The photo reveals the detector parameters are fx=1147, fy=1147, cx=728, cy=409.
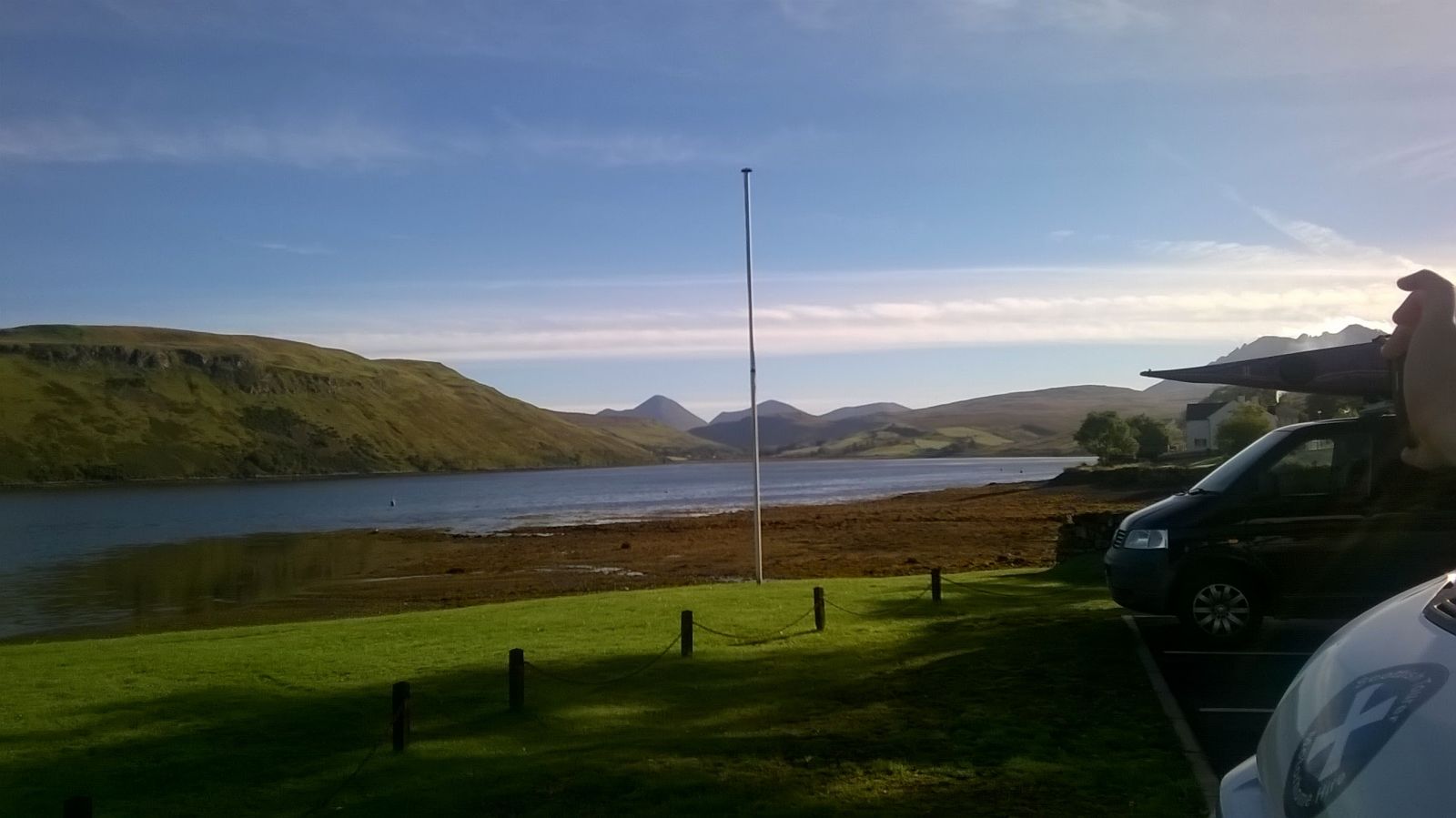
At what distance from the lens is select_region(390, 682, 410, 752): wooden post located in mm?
9016

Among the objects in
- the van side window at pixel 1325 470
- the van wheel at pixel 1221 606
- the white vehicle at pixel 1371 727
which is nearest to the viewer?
the white vehicle at pixel 1371 727

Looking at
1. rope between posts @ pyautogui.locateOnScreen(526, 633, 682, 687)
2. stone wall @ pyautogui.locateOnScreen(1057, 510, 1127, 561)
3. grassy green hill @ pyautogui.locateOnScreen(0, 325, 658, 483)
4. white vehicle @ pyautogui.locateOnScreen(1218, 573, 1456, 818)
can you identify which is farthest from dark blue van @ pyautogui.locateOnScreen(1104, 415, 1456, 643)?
grassy green hill @ pyautogui.locateOnScreen(0, 325, 658, 483)

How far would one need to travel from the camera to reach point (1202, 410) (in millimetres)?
110312

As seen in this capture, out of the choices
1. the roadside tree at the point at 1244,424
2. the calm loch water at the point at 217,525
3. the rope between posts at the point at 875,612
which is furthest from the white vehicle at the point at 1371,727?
the roadside tree at the point at 1244,424

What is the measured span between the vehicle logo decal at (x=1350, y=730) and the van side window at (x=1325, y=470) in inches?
391

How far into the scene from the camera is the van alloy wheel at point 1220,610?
11352 millimetres

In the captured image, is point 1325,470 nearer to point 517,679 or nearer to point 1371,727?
point 517,679

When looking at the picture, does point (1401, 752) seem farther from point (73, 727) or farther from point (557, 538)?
point (557, 538)

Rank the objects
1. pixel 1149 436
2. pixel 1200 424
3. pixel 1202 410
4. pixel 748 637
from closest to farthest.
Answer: pixel 748 637
pixel 1202 410
pixel 1200 424
pixel 1149 436

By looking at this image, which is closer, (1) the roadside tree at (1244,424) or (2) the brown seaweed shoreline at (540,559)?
(2) the brown seaweed shoreline at (540,559)

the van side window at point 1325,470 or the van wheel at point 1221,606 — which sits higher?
the van side window at point 1325,470

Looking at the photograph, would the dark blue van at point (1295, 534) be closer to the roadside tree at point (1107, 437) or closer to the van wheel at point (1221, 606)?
the van wheel at point (1221, 606)

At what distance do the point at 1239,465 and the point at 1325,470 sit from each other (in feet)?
2.56

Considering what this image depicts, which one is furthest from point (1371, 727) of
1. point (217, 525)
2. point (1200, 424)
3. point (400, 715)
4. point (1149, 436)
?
point (1200, 424)
